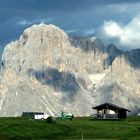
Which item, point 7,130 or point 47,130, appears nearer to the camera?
point 7,130

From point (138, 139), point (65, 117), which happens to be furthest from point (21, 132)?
point (65, 117)

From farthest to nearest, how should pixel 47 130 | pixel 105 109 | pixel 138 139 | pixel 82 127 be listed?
pixel 105 109, pixel 82 127, pixel 47 130, pixel 138 139

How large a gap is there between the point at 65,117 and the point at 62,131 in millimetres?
53863

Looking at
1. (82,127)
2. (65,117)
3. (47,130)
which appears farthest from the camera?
(65,117)

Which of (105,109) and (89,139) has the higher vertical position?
(105,109)

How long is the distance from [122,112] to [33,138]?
274 ft

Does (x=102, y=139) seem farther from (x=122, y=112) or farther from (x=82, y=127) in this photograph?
(x=122, y=112)

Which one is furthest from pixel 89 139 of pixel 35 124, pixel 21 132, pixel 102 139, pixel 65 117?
pixel 65 117

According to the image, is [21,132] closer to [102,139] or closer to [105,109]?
[102,139]

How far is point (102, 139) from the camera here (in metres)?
70.4

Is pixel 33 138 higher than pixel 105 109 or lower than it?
lower

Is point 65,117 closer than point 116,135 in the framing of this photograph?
No

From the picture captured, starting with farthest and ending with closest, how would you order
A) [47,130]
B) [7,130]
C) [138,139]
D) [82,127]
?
[82,127], [47,130], [7,130], [138,139]

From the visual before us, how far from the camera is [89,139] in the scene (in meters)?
70.1
